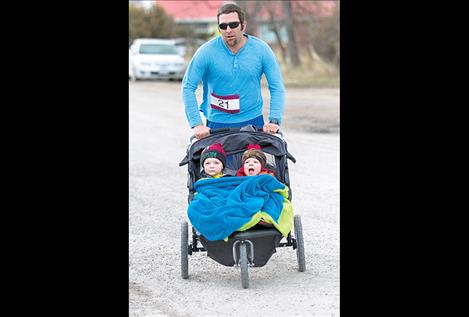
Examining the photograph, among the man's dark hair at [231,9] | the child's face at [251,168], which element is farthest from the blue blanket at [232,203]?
the man's dark hair at [231,9]

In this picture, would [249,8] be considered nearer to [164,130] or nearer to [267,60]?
[164,130]

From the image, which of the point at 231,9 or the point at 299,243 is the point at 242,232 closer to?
the point at 299,243

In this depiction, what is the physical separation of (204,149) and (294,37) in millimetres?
29624

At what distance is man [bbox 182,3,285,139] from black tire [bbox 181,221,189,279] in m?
0.78

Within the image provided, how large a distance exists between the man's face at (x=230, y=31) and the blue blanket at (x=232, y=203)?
1.11 metres

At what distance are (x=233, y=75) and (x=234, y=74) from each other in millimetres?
11

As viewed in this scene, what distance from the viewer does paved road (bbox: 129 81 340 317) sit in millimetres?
6574

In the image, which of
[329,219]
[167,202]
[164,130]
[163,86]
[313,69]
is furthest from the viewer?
Answer: [313,69]

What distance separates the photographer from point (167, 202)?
424 inches

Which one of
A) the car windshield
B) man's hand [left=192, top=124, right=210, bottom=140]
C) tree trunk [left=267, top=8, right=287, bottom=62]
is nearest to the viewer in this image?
man's hand [left=192, top=124, right=210, bottom=140]

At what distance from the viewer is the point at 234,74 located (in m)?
7.40

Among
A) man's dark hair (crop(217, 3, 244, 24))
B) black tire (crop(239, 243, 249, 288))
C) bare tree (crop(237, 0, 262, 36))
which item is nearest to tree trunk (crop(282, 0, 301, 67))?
bare tree (crop(237, 0, 262, 36))

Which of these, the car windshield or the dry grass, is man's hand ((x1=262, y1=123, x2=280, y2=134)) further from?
the car windshield

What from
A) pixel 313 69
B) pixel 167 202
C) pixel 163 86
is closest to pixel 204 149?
pixel 167 202
